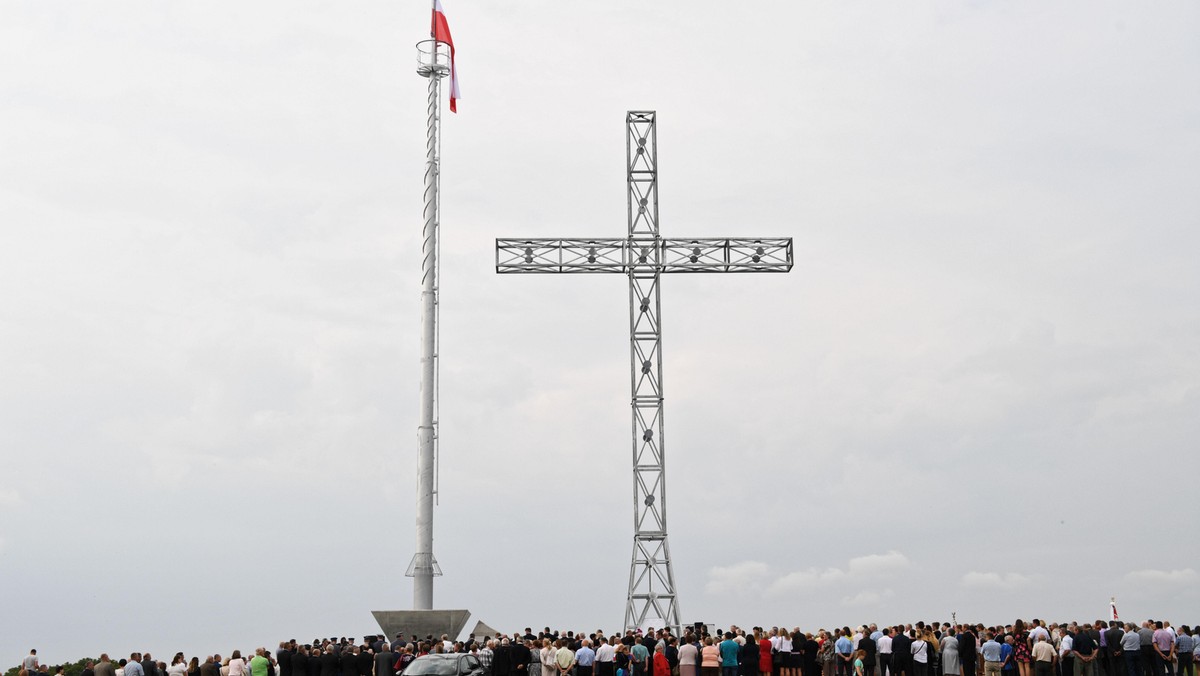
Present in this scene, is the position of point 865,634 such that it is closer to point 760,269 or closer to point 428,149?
point 760,269

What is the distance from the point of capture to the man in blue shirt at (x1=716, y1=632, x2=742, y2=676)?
28359mm

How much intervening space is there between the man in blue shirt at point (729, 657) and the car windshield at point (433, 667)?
6.64 meters

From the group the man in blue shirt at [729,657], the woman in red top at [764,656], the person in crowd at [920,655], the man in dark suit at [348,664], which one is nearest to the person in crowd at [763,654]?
the woman in red top at [764,656]

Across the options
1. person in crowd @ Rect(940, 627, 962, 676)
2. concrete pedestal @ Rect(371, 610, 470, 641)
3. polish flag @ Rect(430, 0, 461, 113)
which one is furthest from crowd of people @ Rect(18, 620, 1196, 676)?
polish flag @ Rect(430, 0, 461, 113)

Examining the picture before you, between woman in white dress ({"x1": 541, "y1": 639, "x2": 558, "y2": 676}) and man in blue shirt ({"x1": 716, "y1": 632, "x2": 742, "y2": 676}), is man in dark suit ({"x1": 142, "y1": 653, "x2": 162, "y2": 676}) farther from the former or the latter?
man in blue shirt ({"x1": 716, "y1": 632, "x2": 742, "y2": 676})

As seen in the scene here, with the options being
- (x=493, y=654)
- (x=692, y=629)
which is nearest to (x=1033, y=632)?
(x=692, y=629)

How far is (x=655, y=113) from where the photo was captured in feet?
134

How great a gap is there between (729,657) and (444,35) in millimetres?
20924

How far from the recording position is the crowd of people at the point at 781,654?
27.8 meters

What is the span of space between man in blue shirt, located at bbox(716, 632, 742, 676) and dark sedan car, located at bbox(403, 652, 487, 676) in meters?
6.04

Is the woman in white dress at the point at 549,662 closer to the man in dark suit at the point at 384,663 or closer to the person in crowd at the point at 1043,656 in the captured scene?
the man in dark suit at the point at 384,663

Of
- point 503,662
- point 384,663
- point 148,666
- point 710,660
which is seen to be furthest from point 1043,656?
point 148,666

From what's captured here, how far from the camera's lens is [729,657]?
28.4 metres

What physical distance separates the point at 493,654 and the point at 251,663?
17.3ft
